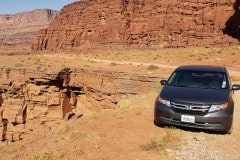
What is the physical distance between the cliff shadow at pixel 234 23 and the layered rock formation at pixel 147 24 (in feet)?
0.58

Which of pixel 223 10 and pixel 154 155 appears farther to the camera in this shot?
pixel 223 10

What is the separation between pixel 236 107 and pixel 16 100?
1604 centimetres

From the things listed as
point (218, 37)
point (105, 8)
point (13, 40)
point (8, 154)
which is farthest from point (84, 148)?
point (13, 40)

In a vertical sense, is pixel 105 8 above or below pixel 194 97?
above

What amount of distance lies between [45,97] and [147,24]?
5026cm

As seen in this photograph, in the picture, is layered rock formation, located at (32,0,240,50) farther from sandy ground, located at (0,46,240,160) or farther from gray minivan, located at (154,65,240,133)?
sandy ground, located at (0,46,240,160)

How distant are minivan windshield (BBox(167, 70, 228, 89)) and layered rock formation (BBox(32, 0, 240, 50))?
4719 cm

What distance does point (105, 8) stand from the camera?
266 feet

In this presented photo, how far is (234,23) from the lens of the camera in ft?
198

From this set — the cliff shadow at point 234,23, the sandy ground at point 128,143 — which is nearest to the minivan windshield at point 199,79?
the sandy ground at point 128,143

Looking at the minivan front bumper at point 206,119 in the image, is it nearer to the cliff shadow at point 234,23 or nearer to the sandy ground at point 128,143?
the sandy ground at point 128,143

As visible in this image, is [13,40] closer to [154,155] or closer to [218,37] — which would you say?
[218,37]

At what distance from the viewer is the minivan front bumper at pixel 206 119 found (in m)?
8.19

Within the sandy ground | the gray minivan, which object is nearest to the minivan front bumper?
the gray minivan
